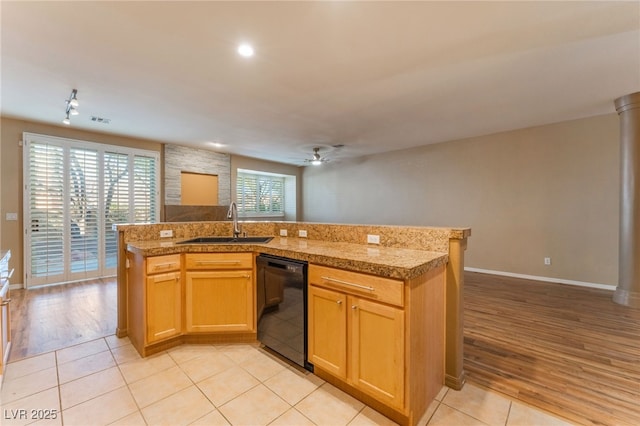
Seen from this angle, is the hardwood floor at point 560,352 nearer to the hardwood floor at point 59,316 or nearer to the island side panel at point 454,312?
the island side panel at point 454,312

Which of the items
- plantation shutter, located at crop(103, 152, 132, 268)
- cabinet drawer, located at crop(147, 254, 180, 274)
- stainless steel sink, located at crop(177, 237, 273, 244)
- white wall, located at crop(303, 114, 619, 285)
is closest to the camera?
cabinet drawer, located at crop(147, 254, 180, 274)

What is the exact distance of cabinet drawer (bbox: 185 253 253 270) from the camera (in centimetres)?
240

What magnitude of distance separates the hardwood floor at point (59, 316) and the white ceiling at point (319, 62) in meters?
2.57

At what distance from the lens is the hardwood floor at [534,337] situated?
1.83 meters

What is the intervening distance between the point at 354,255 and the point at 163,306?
5.64ft

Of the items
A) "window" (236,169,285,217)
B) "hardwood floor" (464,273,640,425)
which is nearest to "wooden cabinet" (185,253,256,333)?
"hardwood floor" (464,273,640,425)

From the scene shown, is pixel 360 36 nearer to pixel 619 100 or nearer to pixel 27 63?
pixel 27 63

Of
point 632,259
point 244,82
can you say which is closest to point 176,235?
point 244,82

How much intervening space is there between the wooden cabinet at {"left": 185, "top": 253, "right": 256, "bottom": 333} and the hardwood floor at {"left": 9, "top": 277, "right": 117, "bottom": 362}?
3.73 feet

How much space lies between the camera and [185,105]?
359cm

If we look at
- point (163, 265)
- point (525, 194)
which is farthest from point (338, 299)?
point (525, 194)

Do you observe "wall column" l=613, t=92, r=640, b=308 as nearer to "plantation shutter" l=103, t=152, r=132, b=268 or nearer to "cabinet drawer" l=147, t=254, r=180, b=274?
"cabinet drawer" l=147, t=254, r=180, b=274

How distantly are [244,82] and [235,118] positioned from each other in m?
1.25

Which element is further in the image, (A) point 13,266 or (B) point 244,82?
(A) point 13,266
